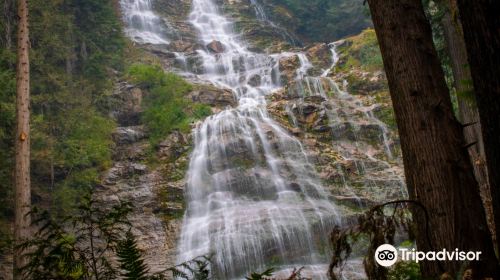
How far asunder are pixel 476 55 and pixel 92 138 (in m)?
16.8

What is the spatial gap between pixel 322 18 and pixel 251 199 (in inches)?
1007

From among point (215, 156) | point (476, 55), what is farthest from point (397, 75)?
point (215, 156)

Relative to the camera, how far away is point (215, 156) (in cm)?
1717

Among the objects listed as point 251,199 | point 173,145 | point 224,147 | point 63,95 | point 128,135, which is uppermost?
point 63,95

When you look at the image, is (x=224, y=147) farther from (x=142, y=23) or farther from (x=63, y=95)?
(x=142, y=23)

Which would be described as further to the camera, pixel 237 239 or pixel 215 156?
pixel 215 156

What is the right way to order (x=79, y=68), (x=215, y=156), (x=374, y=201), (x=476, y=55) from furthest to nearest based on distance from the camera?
1. (x=79, y=68)
2. (x=215, y=156)
3. (x=374, y=201)
4. (x=476, y=55)

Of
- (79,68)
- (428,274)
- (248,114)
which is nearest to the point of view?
(428,274)

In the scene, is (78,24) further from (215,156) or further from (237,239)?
(237,239)

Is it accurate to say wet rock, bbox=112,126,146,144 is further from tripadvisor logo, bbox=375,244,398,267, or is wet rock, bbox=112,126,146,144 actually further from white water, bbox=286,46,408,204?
tripadvisor logo, bbox=375,244,398,267

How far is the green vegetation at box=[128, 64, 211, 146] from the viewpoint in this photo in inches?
757

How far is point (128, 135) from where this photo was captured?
19000 millimetres

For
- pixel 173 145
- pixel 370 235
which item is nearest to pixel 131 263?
pixel 370 235

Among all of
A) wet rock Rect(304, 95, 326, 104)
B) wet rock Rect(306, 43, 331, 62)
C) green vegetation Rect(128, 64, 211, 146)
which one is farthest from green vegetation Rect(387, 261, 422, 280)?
wet rock Rect(306, 43, 331, 62)
